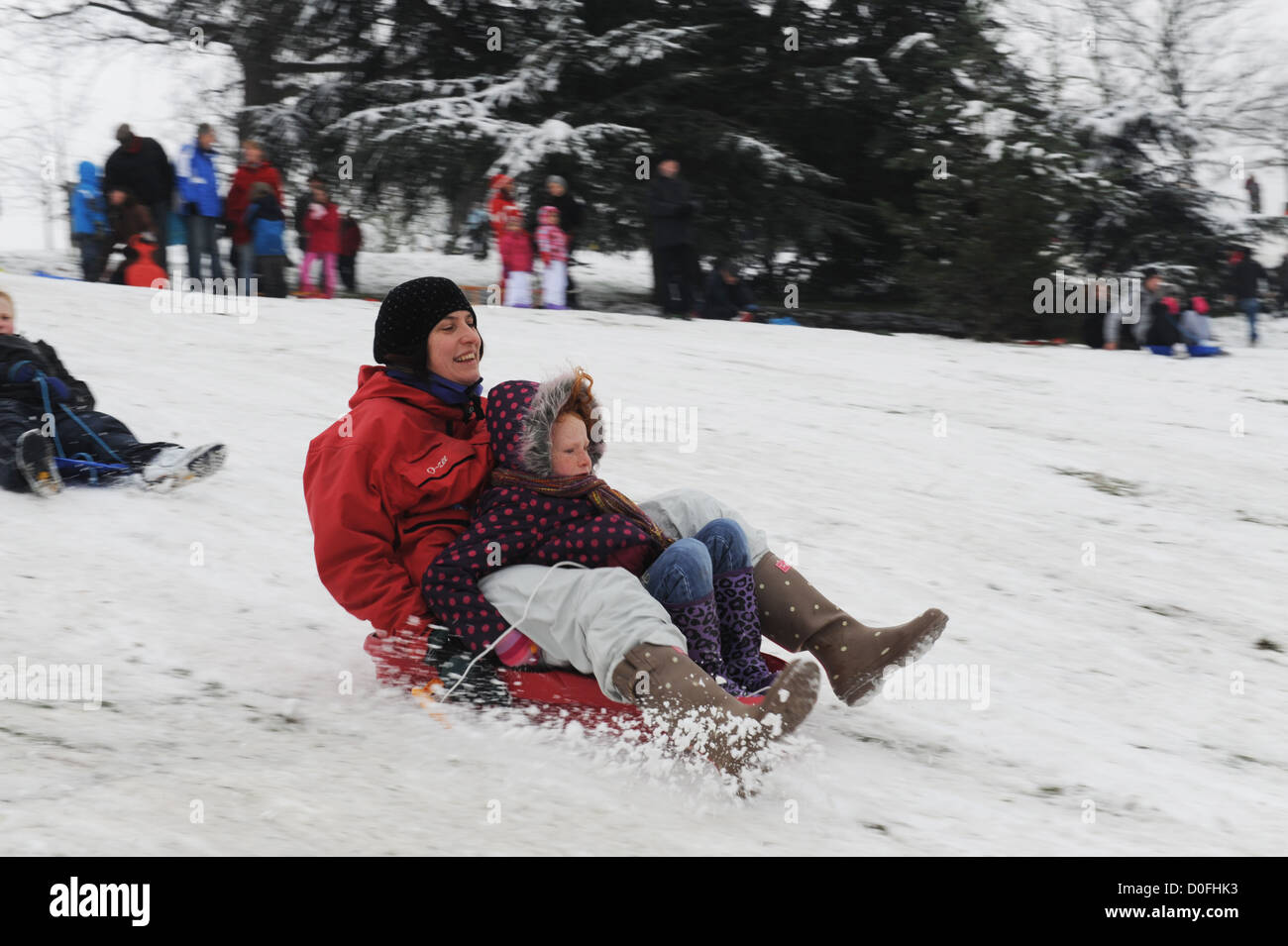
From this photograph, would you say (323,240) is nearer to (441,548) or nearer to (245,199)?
(245,199)

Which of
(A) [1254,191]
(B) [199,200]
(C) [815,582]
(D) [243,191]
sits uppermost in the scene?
(A) [1254,191]

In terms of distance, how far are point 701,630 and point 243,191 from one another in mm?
8795

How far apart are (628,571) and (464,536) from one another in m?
0.43

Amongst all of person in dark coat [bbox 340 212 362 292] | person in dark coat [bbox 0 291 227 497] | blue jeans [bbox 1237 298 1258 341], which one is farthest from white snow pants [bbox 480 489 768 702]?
blue jeans [bbox 1237 298 1258 341]

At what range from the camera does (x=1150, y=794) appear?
2.90 metres

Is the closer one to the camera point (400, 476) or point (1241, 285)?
point (400, 476)

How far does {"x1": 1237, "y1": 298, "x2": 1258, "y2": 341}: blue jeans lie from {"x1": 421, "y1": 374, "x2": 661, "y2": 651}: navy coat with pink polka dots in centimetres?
1327

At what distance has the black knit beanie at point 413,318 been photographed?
3.26 metres

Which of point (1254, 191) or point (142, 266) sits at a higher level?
point (1254, 191)

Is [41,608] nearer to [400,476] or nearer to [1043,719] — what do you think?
[400,476]

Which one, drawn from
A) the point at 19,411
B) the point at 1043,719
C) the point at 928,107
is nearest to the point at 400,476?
the point at 1043,719

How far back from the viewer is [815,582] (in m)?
4.39

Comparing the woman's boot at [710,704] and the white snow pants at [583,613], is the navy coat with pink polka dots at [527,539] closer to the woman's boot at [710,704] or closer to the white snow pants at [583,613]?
the white snow pants at [583,613]

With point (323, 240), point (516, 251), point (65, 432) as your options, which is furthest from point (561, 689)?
point (323, 240)
